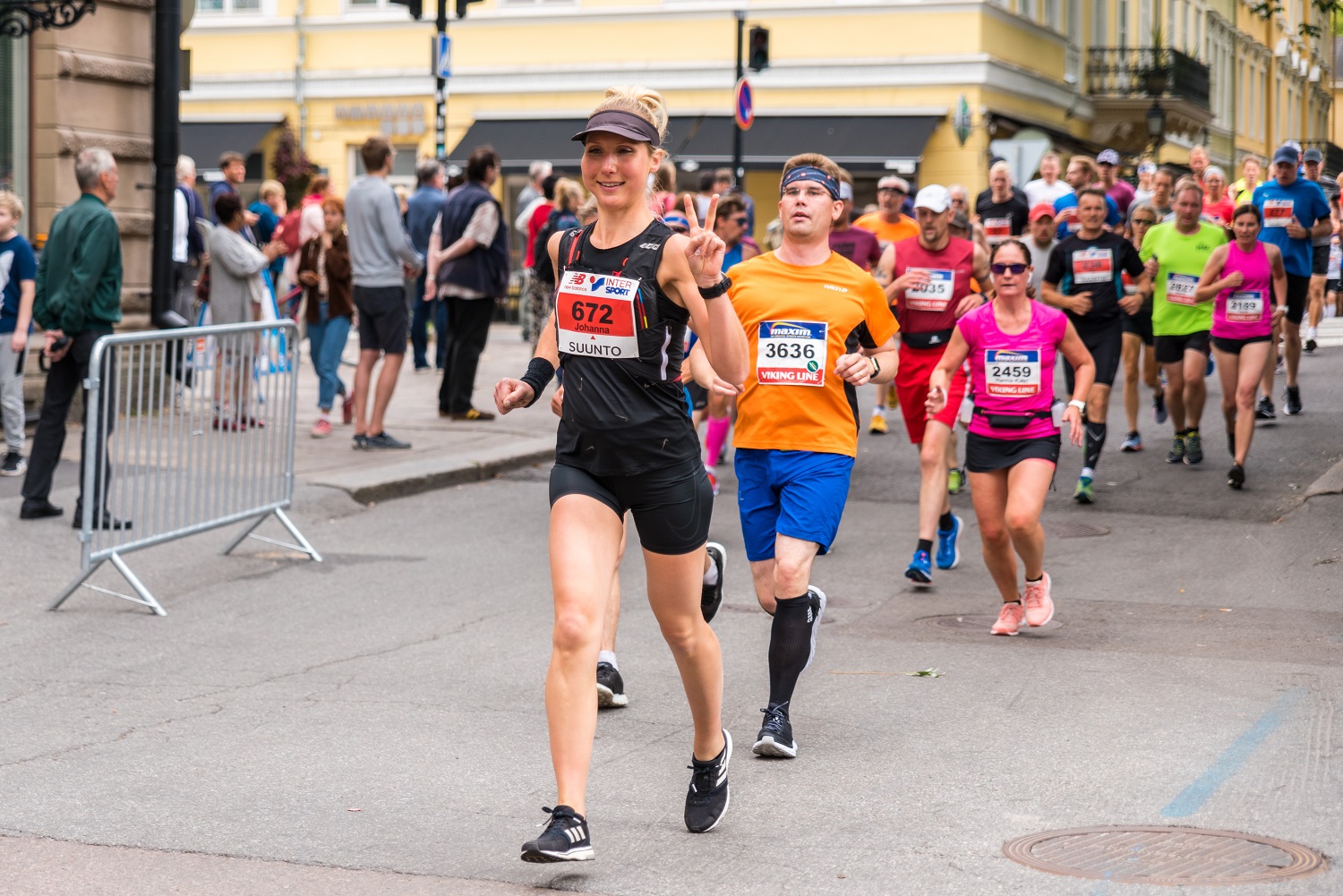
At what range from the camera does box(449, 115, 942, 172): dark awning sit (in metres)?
30.9

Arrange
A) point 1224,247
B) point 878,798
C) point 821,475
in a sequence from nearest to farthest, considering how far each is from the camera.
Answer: point 878,798 → point 821,475 → point 1224,247

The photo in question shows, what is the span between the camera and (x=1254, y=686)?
6.87 meters

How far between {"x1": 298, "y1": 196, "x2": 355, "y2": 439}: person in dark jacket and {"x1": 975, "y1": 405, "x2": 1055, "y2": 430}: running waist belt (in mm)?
7513

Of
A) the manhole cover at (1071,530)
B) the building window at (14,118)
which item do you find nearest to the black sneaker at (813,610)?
the manhole cover at (1071,530)

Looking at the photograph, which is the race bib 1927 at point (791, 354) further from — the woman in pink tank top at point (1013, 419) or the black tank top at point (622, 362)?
the black tank top at point (622, 362)

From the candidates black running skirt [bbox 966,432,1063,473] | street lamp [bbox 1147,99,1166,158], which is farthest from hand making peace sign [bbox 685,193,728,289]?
street lamp [bbox 1147,99,1166,158]

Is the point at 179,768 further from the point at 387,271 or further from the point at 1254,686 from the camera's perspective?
the point at 387,271

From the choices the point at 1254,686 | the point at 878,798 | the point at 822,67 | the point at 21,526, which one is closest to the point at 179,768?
the point at 878,798

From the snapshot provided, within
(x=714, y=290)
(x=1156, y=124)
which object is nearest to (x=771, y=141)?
(x=1156, y=124)

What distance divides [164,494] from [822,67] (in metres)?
25.0

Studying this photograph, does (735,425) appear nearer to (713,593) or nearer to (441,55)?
(713,593)

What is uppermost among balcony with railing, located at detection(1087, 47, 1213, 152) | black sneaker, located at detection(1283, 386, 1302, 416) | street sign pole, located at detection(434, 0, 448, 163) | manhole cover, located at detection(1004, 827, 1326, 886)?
balcony with railing, located at detection(1087, 47, 1213, 152)

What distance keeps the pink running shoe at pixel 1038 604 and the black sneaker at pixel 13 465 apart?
6882 millimetres

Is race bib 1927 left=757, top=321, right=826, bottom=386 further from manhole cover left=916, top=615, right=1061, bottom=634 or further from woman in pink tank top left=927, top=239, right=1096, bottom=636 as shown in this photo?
manhole cover left=916, top=615, right=1061, bottom=634
